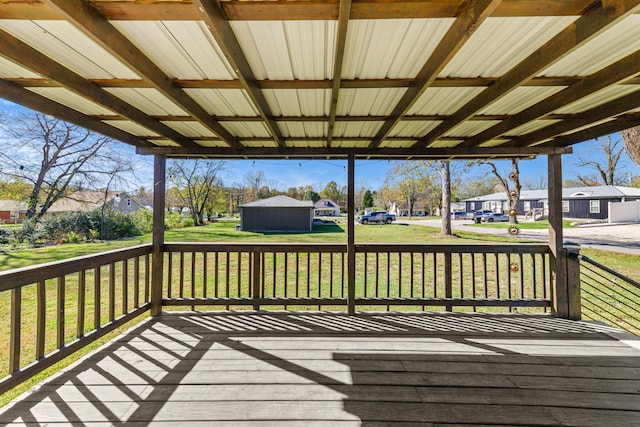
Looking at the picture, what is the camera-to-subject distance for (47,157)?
37.4ft

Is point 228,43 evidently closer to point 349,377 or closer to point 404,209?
point 349,377

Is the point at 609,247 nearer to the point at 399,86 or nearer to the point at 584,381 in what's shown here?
the point at 584,381

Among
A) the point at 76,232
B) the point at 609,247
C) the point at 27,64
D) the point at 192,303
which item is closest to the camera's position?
the point at 27,64

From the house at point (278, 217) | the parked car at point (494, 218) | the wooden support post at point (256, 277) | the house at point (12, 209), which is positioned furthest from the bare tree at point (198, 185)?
the parked car at point (494, 218)

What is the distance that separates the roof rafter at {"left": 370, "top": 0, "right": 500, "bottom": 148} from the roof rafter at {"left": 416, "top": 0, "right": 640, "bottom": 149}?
55 cm

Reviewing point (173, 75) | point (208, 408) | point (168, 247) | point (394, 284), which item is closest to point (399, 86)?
point (173, 75)

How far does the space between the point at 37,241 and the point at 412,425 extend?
14068mm

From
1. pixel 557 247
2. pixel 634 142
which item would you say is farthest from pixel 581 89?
pixel 634 142

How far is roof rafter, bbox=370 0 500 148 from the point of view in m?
1.18

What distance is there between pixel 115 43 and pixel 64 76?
0.72 meters

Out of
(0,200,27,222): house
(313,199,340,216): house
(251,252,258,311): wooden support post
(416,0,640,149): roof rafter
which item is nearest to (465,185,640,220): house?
(313,199,340,216): house

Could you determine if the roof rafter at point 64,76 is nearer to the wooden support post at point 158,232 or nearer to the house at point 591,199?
the wooden support post at point 158,232

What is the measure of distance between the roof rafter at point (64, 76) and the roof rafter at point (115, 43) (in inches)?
22.0

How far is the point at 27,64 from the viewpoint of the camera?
5.10 feet
